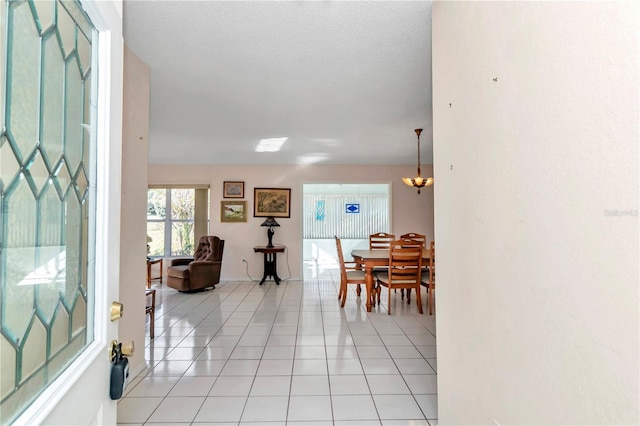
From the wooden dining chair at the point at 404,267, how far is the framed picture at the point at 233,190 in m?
3.70

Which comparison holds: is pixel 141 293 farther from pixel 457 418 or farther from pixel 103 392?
pixel 457 418

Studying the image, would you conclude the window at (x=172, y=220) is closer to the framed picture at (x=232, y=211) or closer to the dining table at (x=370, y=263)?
the framed picture at (x=232, y=211)

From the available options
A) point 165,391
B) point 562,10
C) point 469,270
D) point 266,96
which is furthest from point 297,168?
point 562,10

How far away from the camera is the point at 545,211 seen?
0.89 m

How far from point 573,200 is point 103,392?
4.13 ft

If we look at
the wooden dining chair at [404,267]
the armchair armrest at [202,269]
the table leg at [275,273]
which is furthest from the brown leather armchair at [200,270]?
the wooden dining chair at [404,267]

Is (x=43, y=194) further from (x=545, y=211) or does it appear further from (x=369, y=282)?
(x=369, y=282)

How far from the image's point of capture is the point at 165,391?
2.26 m

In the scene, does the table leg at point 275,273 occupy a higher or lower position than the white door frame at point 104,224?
lower

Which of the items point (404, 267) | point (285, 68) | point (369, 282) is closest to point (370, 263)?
point (369, 282)

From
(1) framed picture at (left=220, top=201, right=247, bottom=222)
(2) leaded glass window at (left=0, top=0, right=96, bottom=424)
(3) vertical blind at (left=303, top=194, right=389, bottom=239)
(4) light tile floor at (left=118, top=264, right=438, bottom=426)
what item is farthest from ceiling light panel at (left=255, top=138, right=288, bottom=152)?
(2) leaded glass window at (left=0, top=0, right=96, bottom=424)

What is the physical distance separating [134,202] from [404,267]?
3.18m

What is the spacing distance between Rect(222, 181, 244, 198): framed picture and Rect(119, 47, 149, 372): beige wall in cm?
407

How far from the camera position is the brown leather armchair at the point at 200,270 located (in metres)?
5.43
